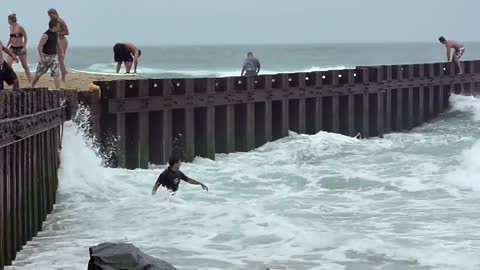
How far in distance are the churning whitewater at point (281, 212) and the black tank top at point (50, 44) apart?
5.75 feet

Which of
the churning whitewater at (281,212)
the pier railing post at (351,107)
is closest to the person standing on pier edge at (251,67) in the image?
the pier railing post at (351,107)

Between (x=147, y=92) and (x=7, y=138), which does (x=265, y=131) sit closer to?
(x=147, y=92)

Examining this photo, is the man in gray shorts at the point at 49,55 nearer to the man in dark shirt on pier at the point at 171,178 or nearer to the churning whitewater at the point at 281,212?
the churning whitewater at the point at 281,212

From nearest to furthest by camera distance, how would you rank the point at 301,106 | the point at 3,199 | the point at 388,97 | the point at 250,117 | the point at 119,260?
the point at 119,260, the point at 3,199, the point at 250,117, the point at 301,106, the point at 388,97

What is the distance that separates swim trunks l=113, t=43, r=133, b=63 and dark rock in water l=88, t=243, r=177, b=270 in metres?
14.1

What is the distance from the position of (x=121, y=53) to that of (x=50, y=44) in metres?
5.88

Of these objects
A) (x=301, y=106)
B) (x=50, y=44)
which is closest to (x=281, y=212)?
(x=50, y=44)

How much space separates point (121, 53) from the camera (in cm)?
2175

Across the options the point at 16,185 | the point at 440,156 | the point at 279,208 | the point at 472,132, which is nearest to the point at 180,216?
the point at 279,208

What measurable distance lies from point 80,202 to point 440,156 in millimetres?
9912

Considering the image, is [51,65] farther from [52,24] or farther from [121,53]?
[121,53]

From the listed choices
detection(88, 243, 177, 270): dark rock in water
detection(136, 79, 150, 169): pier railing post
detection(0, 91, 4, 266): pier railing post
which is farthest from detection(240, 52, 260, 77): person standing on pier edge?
detection(88, 243, 177, 270): dark rock in water

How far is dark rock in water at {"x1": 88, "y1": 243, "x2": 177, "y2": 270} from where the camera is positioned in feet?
24.8

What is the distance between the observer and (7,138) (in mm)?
9422
